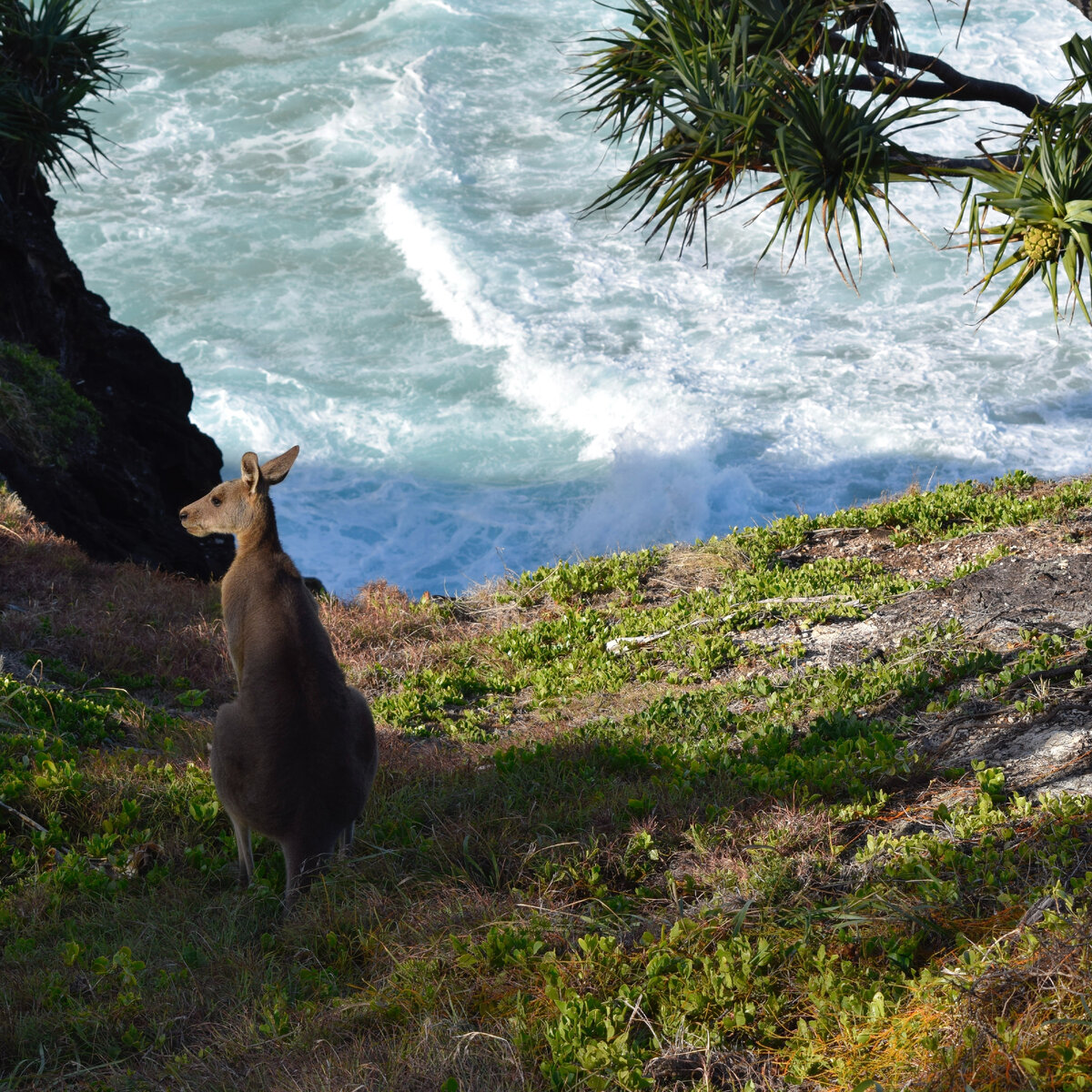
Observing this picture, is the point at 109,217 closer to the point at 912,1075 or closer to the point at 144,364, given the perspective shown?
the point at 144,364

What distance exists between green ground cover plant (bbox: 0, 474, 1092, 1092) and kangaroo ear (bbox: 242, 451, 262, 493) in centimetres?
166

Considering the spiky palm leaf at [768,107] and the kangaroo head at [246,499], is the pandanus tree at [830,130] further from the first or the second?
the kangaroo head at [246,499]

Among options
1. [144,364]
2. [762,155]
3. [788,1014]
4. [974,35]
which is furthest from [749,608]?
[974,35]

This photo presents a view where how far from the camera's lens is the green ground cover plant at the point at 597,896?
337 centimetres

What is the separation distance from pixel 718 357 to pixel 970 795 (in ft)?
72.3

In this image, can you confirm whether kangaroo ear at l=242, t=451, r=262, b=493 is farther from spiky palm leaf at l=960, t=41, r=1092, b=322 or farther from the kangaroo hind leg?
spiky palm leaf at l=960, t=41, r=1092, b=322

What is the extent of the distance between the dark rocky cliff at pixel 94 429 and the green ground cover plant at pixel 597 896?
17.7ft

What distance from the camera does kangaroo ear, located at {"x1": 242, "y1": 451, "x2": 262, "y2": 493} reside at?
5.66 metres

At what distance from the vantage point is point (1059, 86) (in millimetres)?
34656

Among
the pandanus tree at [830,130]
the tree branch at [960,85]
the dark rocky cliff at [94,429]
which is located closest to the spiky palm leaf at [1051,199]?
the pandanus tree at [830,130]

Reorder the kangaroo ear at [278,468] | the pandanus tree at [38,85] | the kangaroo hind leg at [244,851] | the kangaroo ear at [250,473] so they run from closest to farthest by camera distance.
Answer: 1. the kangaroo hind leg at [244,851]
2. the kangaroo ear at [250,473]
3. the kangaroo ear at [278,468]
4. the pandanus tree at [38,85]

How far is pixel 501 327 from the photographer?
27062 millimetres

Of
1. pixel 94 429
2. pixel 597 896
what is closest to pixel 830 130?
pixel 597 896

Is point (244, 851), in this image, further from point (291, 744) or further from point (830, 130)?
point (830, 130)
